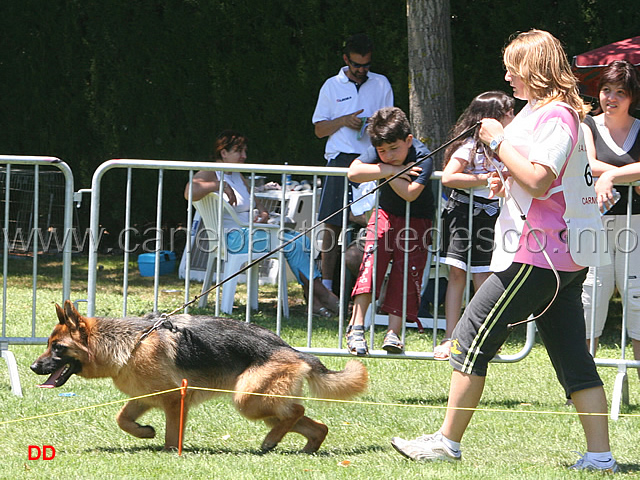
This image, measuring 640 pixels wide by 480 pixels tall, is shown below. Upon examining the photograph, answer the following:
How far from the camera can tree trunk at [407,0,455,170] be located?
849 cm

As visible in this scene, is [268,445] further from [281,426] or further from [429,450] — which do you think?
[429,450]

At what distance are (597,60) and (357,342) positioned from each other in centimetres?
350

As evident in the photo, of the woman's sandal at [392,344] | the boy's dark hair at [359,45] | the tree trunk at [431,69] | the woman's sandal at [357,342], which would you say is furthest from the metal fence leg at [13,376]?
the tree trunk at [431,69]

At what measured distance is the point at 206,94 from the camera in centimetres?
1188

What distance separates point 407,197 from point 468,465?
185cm

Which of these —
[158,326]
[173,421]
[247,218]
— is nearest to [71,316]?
→ [158,326]

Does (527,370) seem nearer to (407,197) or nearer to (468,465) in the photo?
(407,197)

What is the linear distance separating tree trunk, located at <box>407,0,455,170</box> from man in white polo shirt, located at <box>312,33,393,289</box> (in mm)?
394

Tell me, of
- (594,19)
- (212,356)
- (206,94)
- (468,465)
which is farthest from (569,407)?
(206,94)

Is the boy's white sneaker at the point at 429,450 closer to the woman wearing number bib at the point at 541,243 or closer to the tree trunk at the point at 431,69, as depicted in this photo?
the woman wearing number bib at the point at 541,243

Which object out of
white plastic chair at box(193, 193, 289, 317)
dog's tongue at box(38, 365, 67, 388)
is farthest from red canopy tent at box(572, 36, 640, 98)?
dog's tongue at box(38, 365, 67, 388)

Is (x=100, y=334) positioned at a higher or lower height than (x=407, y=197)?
lower

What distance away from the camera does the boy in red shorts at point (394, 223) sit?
542 centimetres

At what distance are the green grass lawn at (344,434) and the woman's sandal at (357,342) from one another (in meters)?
0.33
